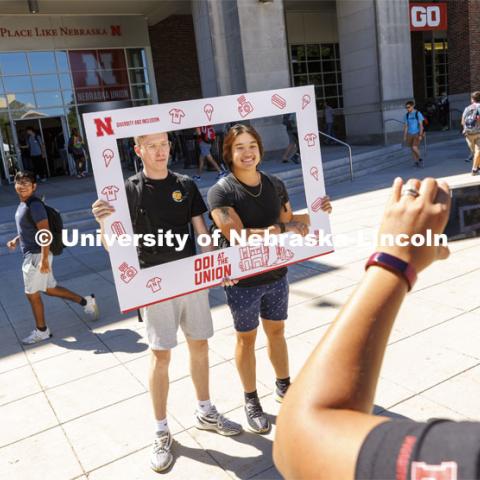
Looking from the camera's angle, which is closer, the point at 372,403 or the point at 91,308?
the point at 372,403

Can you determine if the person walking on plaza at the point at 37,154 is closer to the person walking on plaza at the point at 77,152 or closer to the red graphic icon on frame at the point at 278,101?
the person walking on plaza at the point at 77,152

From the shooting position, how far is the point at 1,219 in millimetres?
11727

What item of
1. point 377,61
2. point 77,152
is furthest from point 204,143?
point 377,61

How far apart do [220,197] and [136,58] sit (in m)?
21.0

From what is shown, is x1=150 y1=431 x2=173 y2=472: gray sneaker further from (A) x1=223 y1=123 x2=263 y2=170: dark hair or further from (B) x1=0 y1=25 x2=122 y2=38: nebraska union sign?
(B) x1=0 y1=25 x2=122 y2=38: nebraska union sign

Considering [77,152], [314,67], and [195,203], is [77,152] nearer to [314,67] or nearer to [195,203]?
[314,67]

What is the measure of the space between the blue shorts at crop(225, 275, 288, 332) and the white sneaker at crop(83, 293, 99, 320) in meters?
2.95

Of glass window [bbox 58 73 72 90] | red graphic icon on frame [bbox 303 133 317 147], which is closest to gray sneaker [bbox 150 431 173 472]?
red graphic icon on frame [bbox 303 133 317 147]

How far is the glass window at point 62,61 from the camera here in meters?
20.5

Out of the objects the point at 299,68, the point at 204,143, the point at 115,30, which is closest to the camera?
the point at 204,143

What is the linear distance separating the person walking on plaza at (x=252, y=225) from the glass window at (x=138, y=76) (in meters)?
20.5

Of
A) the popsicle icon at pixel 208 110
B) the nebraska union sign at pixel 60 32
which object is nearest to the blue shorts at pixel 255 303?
the popsicle icon at pixel 208 110

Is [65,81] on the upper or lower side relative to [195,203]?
upper

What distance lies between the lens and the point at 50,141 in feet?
69.1
